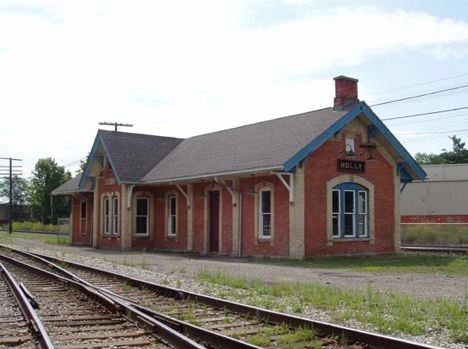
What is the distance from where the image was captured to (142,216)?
28219mm

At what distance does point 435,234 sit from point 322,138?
1006 cm

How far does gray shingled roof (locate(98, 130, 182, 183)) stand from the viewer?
27.5 meters

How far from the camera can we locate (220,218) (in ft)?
75.9

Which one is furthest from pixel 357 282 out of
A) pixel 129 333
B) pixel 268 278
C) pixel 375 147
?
pixel 375 147

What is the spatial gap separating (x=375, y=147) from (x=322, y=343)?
16518 mm

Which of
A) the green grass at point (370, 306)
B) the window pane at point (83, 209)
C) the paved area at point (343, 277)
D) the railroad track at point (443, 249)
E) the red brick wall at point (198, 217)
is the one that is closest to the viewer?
the green grass at point (370, 306)

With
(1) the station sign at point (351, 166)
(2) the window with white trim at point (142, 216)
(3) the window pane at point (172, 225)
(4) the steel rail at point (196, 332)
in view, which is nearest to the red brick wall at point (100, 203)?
(2) the window with white trim at point (142, 216)

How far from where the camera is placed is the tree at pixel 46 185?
77.6 m

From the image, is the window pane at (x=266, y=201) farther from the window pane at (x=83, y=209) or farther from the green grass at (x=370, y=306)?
the window pane at (x=83, y=209)

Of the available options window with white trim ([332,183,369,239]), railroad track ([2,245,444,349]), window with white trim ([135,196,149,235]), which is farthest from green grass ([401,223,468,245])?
railroad track ([2,245,444,349])

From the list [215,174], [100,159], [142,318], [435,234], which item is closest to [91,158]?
[100,159]

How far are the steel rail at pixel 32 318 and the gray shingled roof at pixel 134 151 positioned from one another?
14.9 meters

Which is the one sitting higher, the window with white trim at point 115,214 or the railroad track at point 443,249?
the window with white trim at point 115,214

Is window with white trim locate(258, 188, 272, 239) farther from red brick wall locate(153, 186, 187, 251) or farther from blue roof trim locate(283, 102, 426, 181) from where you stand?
red brick wall locate(153, 186, 187, 251)
